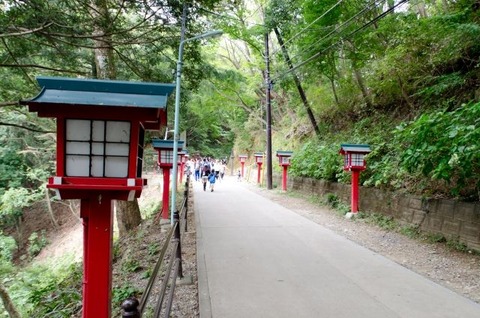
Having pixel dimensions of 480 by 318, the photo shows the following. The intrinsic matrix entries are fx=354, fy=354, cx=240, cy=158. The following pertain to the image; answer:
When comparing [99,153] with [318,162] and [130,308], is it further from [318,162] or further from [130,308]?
[318,162]

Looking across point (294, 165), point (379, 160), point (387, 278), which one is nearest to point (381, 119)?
point (379, 160)

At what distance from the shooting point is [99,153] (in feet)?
9.88

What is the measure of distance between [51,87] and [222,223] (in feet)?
25.1

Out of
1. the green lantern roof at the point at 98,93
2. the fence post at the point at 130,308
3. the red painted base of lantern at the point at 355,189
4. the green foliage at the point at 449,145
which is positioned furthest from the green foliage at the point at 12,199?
the fence post at the point at 130,308

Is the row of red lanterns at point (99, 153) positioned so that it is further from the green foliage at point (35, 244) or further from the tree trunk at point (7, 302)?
the green foliage at point (35, 244)

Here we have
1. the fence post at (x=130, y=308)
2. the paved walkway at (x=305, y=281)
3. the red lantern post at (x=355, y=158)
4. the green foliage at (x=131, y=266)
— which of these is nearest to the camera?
the fence post at (x=130, y=308)

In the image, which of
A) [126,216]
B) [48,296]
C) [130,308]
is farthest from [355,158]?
[130,308]

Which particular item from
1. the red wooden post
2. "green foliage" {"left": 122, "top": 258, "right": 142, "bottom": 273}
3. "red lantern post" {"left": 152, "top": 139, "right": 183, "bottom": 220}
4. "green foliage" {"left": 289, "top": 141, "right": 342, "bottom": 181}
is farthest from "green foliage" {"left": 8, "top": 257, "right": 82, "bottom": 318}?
"green foliage" {"left": 289, "top": 141, "right": 342, "bottom": 181}

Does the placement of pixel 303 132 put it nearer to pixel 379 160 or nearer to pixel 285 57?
pixel 285 57

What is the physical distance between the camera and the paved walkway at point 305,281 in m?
4.41

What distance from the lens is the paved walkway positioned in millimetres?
4414

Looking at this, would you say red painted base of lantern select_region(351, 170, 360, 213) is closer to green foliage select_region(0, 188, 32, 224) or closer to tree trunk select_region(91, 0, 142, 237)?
tree trunk select_region(91, 0, 142, 237)

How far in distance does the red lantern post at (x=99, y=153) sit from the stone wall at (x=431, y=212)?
20.6 ft

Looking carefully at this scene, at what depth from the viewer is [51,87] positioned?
2.86m
